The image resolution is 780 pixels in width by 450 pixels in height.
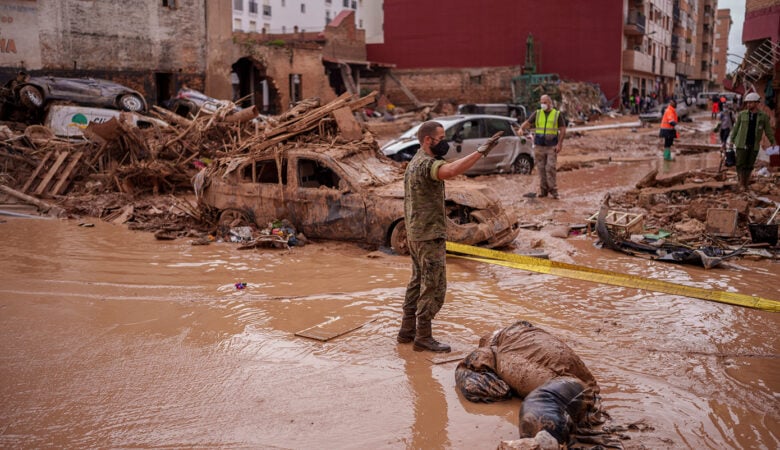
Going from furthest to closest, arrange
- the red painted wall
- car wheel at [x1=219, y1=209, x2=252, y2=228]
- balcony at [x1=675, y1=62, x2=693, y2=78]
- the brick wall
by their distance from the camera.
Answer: balcony at [x1=675, y1=62, x2=693, y2=78], the red painted wall, the brick wall, car wheel at [x1=219, y1=209, x2=252, y2=228]

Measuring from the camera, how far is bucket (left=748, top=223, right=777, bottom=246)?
898cm

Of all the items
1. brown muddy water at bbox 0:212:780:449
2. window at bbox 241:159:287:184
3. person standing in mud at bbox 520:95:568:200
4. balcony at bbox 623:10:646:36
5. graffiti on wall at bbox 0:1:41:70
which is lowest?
brown muddy water at bbox 0:212:780:449

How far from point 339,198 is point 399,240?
1.08 metres

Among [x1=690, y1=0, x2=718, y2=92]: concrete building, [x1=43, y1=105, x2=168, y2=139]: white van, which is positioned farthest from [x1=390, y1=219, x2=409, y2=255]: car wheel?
[x1=690, y1=0, x2=718, y2=92]: concrete building

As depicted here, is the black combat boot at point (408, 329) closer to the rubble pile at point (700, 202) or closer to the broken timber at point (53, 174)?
the rubble pile at point (700, 202)

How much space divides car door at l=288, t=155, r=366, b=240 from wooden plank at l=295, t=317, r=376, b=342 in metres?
2.94

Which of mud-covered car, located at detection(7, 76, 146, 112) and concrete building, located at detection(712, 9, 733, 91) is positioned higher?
concrete building, located at detection(712, 9, 733, 91)

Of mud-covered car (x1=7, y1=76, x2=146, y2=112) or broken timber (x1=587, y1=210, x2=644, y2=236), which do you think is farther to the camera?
mud-covered car (x1=7, y1=76, x2=146, y2=112)

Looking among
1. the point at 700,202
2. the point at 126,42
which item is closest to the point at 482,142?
the point at 700,202

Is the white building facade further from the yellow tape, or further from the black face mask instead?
the black face mask

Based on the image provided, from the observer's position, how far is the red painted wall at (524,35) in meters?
41.4

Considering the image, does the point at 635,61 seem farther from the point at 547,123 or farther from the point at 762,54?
the point at 547,123

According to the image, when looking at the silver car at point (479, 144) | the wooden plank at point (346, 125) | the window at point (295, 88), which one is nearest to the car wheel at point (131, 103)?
the silver car at point (479, 144)

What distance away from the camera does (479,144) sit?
52.4ft
